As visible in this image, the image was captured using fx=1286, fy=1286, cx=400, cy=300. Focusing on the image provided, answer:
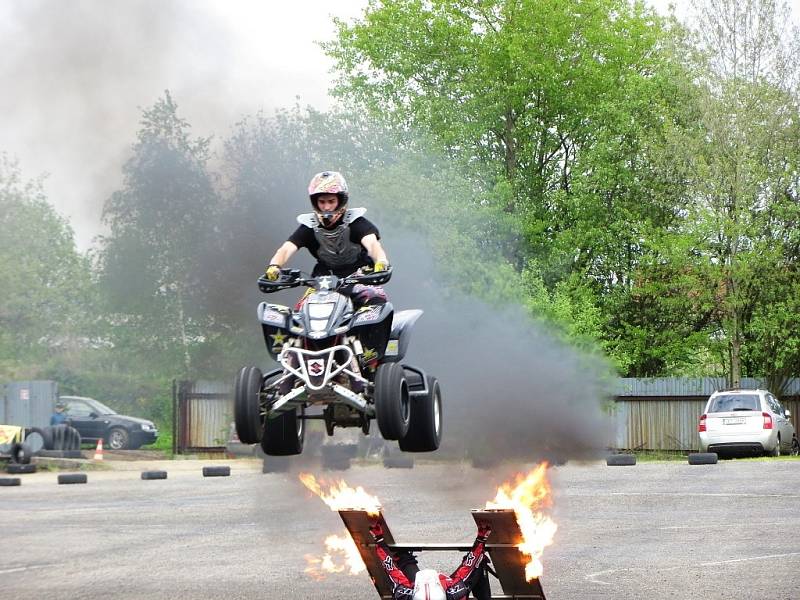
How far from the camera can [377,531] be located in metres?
20.0

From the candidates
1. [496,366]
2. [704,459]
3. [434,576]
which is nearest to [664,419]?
[704,459]

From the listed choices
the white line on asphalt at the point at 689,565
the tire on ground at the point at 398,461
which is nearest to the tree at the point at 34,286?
the white line on asphalt at the point at 689,565

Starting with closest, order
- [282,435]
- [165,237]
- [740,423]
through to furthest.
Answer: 1. [282,435]
2. [165,237]
3. [740,423]

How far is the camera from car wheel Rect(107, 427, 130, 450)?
211ft

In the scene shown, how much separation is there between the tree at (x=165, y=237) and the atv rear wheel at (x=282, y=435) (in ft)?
11.5

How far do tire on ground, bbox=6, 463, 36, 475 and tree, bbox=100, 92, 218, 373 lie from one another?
37.1 m

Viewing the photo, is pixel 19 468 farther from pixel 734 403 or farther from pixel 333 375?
pixel 333 375

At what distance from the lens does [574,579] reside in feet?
123

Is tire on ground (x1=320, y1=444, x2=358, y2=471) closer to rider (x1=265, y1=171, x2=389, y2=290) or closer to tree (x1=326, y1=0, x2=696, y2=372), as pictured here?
rider (x1=265, y1=171, x2=389, y2=290)

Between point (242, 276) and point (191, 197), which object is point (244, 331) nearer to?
point (242, 276)

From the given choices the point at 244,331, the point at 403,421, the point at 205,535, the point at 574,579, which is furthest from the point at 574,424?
the point at 205,535

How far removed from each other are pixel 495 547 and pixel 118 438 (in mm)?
47302

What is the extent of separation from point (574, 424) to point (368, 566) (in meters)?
6.64

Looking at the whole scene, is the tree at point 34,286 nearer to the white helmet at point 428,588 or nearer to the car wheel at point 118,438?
the car wheel at point 118,438
